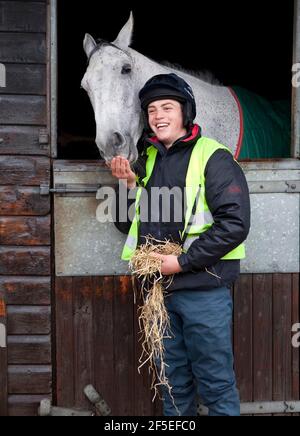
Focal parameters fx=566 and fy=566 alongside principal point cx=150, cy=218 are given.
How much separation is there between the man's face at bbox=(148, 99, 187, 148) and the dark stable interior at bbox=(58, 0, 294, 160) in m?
3.24

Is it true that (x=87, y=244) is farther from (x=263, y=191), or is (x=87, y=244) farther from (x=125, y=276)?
(x=263, y=191)

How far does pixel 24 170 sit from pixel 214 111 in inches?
49.0

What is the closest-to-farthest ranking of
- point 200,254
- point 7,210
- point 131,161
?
point 200,254 → point 131,161 → point 7,210

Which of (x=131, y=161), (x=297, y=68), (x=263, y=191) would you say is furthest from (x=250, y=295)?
(x=297, y=68)

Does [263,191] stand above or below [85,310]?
above

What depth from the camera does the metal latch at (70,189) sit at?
123 inches

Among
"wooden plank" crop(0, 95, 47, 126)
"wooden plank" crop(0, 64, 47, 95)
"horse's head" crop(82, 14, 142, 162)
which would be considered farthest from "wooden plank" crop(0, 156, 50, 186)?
"horse's head" crop(82, 14, 142, 162)

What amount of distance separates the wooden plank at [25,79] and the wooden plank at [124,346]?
116cm

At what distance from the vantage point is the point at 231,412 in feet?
8.54

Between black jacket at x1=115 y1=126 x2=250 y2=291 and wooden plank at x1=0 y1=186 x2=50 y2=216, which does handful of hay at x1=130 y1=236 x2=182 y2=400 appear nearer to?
black jacket at x1=115 y1=126 x2=250 y2=291

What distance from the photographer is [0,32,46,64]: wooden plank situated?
3.09 metres

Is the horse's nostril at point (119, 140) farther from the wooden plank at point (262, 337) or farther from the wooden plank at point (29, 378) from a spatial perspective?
the wooden plank at point (29, 378)

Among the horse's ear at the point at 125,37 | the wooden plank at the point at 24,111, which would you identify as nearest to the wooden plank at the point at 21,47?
the wooden plank at the point at 24,111

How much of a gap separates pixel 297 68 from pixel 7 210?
1806 millimetres
